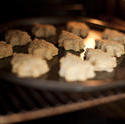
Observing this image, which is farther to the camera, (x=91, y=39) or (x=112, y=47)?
(x=91, y=39)

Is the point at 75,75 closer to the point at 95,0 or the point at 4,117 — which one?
the point at 4,117

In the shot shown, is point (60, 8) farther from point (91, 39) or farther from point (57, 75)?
point (57, 75)

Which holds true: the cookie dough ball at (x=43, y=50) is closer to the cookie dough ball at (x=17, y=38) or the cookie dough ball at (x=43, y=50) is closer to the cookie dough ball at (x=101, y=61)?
the cookie dough ball at (x=17, y=38)

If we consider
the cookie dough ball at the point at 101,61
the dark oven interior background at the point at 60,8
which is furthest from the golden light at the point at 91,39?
the dark oven interior background at the point at 60,8

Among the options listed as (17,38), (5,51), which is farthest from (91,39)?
→ (5,51)

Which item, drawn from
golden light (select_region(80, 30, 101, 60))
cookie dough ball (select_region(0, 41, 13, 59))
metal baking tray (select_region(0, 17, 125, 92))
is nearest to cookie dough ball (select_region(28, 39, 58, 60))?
metal baking tray (select_region(0, 17, 125, 92))

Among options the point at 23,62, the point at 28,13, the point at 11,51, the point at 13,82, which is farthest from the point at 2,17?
the point at 13,82
